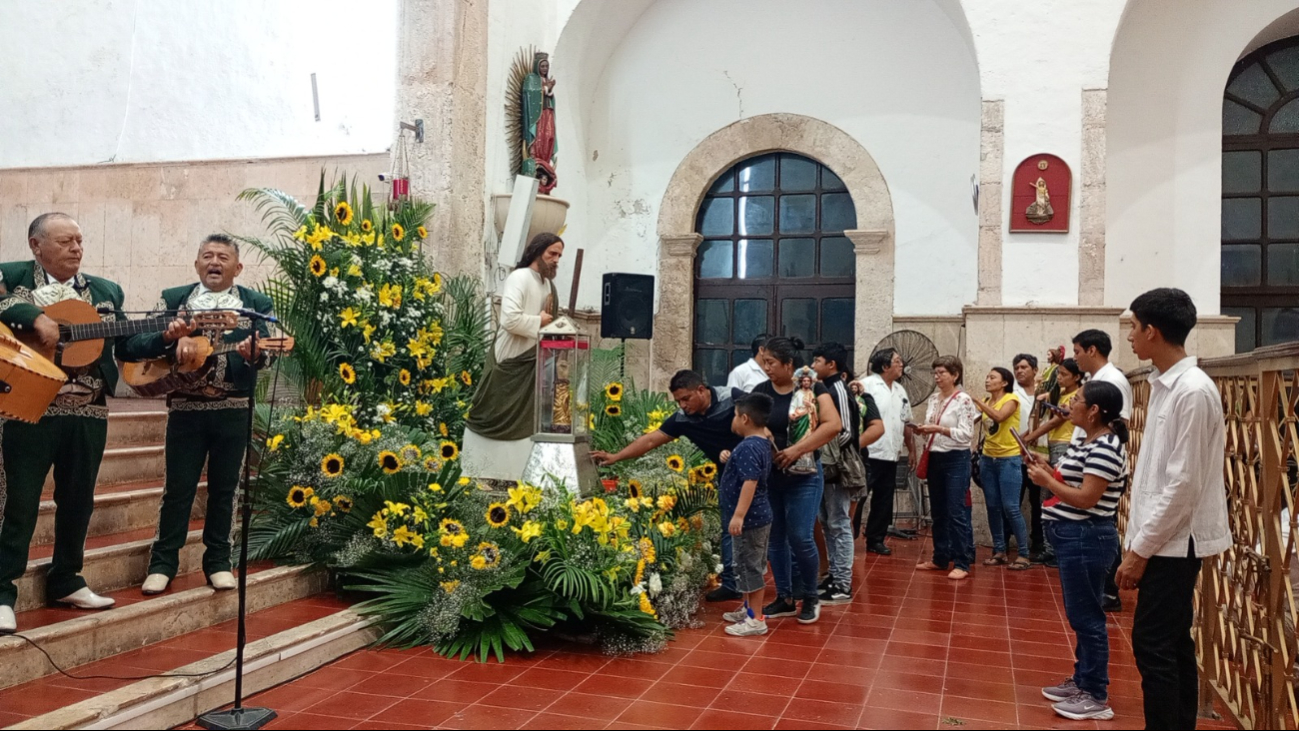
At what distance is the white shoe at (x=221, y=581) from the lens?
4938 mm

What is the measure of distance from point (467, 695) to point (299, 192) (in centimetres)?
594

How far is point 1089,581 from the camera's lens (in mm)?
4184

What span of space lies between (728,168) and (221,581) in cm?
760

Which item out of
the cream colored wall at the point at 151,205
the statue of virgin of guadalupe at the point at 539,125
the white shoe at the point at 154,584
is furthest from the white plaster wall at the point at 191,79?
the white shoe at the point at 154,584

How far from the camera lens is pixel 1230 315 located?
10047 mm

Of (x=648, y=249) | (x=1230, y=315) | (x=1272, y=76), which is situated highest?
(x=1272, y=76)

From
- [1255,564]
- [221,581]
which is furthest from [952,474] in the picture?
[221,581]

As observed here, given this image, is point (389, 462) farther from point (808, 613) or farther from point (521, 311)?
point (808, 613)

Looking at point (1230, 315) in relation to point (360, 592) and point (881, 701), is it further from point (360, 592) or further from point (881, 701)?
point (360, 592)

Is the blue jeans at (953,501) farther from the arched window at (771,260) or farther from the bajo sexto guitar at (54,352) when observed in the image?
the bajo sexto guitar at (54,352)

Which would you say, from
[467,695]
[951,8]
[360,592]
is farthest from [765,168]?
[467,695]

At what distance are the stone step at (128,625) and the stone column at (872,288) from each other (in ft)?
21.2

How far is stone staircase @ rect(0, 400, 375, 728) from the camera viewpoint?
12.5ft

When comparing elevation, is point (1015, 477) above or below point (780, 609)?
above
